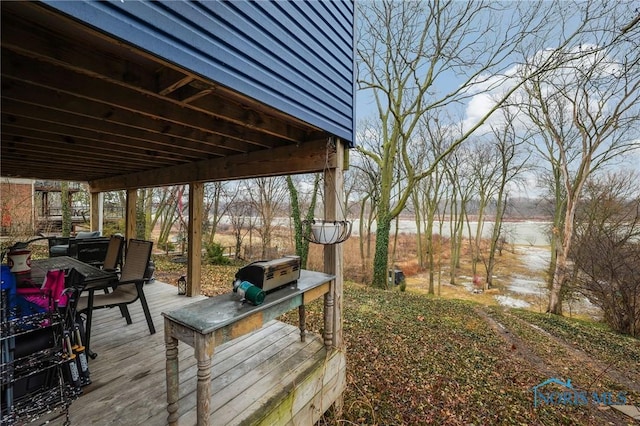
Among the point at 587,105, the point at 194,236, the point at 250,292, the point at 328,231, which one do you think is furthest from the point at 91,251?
the point at 587,105

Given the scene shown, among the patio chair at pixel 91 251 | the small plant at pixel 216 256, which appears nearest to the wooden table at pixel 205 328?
the patio chair at pixel 91 251

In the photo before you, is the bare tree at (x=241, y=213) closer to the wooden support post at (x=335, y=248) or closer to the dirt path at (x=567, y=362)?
the dirt path at (x=567, y=362)

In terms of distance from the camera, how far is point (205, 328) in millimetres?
1445

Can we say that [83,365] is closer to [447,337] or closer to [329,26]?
[329,26]

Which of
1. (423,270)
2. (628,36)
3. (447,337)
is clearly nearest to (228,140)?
(447,337)

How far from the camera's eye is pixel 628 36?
573 centimetres

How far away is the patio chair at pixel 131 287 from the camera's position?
272 cm

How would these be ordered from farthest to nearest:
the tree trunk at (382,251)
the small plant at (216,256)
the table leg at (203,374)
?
the small plant at (216,256), the tree trunk at (382,251), the table leg at (203,374)

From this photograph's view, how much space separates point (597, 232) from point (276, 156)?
9.26 metres

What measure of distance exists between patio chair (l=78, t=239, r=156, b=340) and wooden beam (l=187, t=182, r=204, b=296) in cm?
115

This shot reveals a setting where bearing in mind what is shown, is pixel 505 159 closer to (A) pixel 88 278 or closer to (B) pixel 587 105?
(B) pixel 587 105

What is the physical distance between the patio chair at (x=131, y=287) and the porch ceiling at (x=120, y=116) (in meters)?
1.21

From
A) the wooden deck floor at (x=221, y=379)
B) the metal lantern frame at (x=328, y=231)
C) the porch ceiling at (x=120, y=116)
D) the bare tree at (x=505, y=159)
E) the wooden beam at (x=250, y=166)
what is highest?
the bare tree at (x=505, y=159)

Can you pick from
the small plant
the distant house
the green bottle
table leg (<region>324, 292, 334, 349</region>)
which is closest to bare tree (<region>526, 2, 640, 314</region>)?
table leg (<region>324, 292, 334, 349</region>)
